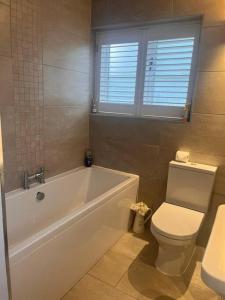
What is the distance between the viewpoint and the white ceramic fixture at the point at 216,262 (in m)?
1.02

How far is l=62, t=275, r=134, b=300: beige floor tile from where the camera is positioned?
167cm

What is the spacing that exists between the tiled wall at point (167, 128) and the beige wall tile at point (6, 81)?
1087 millimetres

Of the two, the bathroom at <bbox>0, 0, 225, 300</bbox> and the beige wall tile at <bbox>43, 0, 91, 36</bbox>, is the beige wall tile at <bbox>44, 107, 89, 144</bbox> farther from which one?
the beige wall tile at <bbox>43, 0, 91, 36</bbox>

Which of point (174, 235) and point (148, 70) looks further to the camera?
point (148, 70)

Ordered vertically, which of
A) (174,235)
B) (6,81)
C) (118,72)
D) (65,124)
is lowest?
(174,235)

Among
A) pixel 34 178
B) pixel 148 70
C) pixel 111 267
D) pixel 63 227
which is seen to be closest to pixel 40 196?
pixel 34 178

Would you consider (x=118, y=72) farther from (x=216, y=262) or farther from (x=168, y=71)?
(x=216, y=262)

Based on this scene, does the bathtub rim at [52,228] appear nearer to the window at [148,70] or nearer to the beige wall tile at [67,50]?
the window at [148,70]

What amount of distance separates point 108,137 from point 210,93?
1.15 metres

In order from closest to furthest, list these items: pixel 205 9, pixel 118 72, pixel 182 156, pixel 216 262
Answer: pixel 216 262 < pixel 205 9 < pixel 182 156 < pixel 118 72

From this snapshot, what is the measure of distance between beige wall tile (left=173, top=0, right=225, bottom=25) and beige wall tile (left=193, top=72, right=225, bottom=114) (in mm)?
436

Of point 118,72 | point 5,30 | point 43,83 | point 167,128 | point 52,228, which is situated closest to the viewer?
point 52,228

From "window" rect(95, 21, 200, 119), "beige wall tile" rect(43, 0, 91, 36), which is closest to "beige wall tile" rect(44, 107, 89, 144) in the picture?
"window" rect(95, 21, 200, 119)

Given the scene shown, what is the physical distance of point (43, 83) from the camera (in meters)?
2.06
